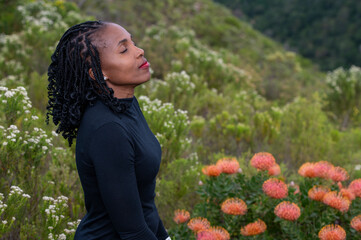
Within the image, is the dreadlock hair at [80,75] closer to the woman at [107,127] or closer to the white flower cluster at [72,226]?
the woman at [107,127]

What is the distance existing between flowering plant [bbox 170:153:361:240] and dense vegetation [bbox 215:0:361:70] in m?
31.3

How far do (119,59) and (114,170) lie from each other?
429mm

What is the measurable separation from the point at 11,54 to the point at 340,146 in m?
5.61

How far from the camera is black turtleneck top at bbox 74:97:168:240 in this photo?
1.33 m

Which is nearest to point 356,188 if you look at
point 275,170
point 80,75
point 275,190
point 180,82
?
point 275,170

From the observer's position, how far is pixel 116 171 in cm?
132

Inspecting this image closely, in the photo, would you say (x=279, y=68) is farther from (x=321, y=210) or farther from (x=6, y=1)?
(x=321, y=210)

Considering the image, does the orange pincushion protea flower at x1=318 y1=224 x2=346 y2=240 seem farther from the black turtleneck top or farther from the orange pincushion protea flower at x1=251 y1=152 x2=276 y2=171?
the black turtleneck top

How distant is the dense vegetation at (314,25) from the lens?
32.8 metres

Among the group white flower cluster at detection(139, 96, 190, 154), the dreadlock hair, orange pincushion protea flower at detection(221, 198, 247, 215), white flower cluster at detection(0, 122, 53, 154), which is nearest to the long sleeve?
the dreadlock hair

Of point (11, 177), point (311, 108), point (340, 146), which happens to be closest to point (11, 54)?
point (11, 177)

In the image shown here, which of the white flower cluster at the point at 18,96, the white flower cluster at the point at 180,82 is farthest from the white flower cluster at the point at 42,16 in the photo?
the white flower cluster at the point at 18,96

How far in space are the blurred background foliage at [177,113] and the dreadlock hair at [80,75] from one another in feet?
3.39

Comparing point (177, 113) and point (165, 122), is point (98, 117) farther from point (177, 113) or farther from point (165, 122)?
point (177, 113)
